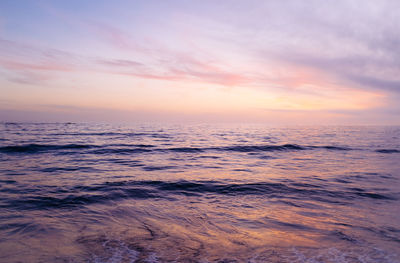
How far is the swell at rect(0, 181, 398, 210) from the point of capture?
606cm

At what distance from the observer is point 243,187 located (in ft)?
26.0

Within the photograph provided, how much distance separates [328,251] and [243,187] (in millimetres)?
4340

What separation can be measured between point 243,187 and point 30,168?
383 inches

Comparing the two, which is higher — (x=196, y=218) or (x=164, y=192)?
(x=196, y=218)

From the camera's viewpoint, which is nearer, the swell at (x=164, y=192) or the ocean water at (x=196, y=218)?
the ocean water at (x=196, y=218)

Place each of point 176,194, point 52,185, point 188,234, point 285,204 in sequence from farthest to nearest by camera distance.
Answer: point 52,185
point 176,194
point 285,204
point 188,234

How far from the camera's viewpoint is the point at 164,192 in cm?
728

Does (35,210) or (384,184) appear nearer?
(35,210)

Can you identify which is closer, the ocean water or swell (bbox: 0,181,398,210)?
the ocean water

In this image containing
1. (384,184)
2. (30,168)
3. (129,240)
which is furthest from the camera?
(30,168)

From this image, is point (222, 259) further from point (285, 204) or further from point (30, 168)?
point (30, 168)

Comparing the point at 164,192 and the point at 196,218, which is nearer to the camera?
the point at 196,218

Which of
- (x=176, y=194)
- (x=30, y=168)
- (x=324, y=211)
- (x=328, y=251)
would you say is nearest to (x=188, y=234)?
(x=328, y=251)

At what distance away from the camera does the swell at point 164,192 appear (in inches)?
239
